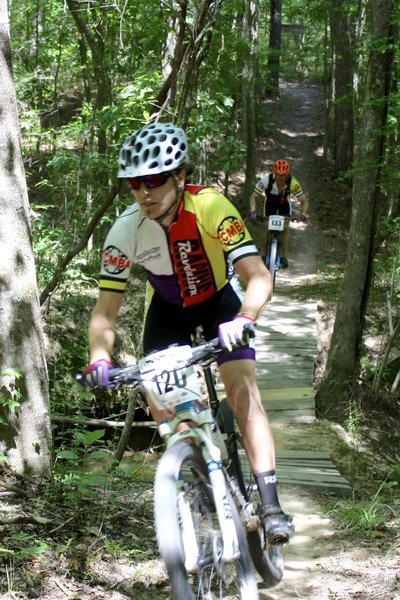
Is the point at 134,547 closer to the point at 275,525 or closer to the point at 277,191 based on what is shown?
the point at 275,525

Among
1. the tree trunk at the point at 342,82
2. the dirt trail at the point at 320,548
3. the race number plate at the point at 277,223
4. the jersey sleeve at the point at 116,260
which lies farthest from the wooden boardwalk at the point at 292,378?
the tree trunk at the point at 342,82

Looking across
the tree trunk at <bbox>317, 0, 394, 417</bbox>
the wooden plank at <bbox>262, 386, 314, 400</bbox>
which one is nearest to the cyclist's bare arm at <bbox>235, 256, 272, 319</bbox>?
the wooden plank at <bbox>262, 386, 314, 400</bbox>

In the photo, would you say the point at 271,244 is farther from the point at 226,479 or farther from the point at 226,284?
the point at 226,479

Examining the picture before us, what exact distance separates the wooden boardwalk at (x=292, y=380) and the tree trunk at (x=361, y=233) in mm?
412

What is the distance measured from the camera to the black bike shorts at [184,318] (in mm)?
3705

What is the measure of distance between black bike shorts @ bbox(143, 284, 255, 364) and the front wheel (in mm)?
902

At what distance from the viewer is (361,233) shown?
912 cm

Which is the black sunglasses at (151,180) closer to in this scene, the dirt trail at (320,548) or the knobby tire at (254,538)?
the knobby tire at (254,538)

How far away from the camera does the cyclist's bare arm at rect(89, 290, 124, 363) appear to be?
10.7 ft

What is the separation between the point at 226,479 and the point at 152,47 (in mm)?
7621

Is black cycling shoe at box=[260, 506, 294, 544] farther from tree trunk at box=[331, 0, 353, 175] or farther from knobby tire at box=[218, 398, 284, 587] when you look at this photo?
tree trunk at box=[331, 0, 353, 175]

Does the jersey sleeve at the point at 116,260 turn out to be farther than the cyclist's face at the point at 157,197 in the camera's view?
Yes

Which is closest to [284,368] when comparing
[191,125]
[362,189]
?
[362,189]

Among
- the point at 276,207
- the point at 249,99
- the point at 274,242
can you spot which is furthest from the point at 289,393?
the point at 249,99
